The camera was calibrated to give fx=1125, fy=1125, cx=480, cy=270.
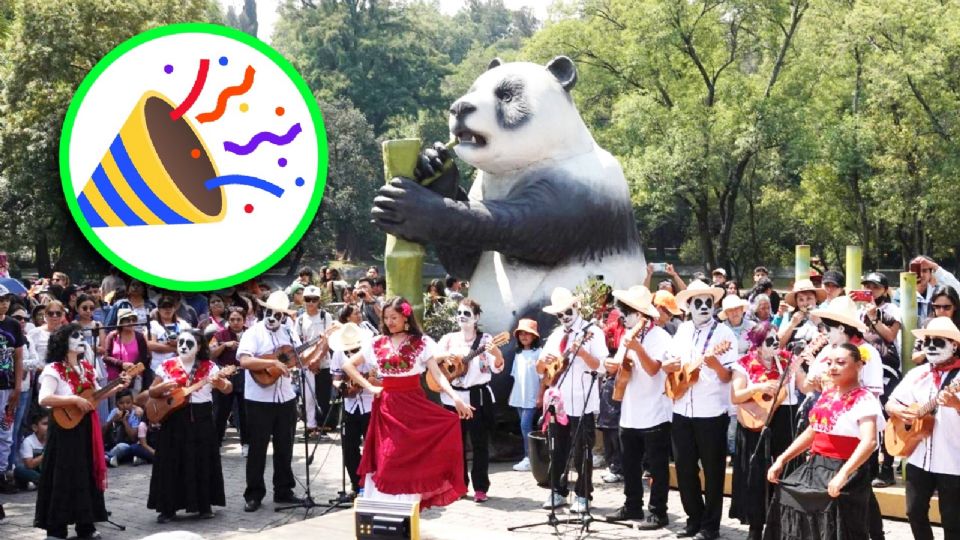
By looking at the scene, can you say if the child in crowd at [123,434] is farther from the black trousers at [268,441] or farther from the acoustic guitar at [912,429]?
the acoustic guitar at [912,429]

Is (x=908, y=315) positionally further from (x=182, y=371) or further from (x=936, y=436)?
(x=182, y=371)

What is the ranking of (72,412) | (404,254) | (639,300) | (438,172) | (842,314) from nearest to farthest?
(842,314) < (72,412) < (639,300) < (404,254) < (438,172)

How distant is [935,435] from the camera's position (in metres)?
6.40

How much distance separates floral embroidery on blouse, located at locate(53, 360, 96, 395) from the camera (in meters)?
7.88

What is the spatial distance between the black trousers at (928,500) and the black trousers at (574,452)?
2.46 metres

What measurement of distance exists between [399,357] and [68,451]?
2.44 m

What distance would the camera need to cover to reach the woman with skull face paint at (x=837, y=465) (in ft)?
19.5

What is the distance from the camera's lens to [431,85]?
49.6 metres

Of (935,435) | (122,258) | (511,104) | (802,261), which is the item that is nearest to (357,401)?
(122,258)

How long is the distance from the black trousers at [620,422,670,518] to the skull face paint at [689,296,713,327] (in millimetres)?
932

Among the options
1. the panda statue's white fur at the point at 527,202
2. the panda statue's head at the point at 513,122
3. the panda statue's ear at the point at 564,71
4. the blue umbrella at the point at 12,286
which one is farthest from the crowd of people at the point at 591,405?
the blue umbrella at the point at 12,286

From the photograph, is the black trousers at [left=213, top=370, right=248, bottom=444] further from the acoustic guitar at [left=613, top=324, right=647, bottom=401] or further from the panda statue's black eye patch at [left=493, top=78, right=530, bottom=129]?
the acoustic guitar at [left=613, top=324, right=647, bottom=401]

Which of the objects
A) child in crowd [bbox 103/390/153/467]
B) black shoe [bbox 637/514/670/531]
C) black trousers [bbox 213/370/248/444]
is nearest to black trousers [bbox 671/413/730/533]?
black shoe [bbox 637/514/670/531]

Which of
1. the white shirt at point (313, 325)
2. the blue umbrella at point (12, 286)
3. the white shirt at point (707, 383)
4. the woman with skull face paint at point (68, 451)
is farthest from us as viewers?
the blue umbrella at point (12, 286)
